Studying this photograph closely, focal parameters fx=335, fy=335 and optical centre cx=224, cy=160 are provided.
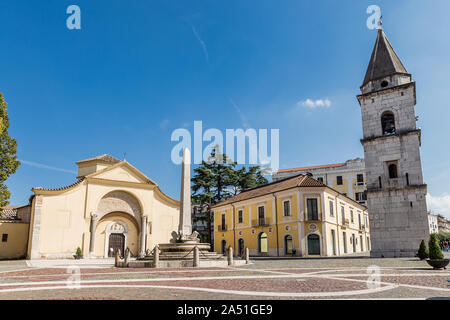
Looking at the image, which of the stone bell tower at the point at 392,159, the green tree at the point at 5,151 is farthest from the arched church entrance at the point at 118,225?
the stone bell tower at the point at 392,159

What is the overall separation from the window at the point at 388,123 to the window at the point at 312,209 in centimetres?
942

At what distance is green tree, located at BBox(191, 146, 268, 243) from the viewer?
45.5 meters

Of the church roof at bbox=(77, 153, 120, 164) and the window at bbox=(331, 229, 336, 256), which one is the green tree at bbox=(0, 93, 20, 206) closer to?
the church roof at bbox=(77, 153, 120, 164)

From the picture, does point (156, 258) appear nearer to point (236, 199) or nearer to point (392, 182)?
point (392, 182)

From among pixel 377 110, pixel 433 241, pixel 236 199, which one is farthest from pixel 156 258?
pixel 236 199

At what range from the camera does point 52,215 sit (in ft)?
95.8

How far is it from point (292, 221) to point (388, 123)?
12.0 metres

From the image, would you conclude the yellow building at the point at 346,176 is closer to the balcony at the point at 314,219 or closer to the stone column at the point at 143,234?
the balcony at the point at 314,219

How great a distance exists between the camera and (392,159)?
24516 mm

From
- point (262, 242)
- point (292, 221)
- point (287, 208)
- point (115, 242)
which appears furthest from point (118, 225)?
point (292, 221)

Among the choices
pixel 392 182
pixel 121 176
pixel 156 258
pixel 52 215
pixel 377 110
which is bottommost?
pixel 156 258

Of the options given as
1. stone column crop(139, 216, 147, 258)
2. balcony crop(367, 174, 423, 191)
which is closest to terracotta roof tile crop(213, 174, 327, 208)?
balcony crop(367, 174, 423, 191)

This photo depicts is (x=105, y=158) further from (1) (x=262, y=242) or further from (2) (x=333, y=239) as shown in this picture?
(2) (x=333, y=239)
